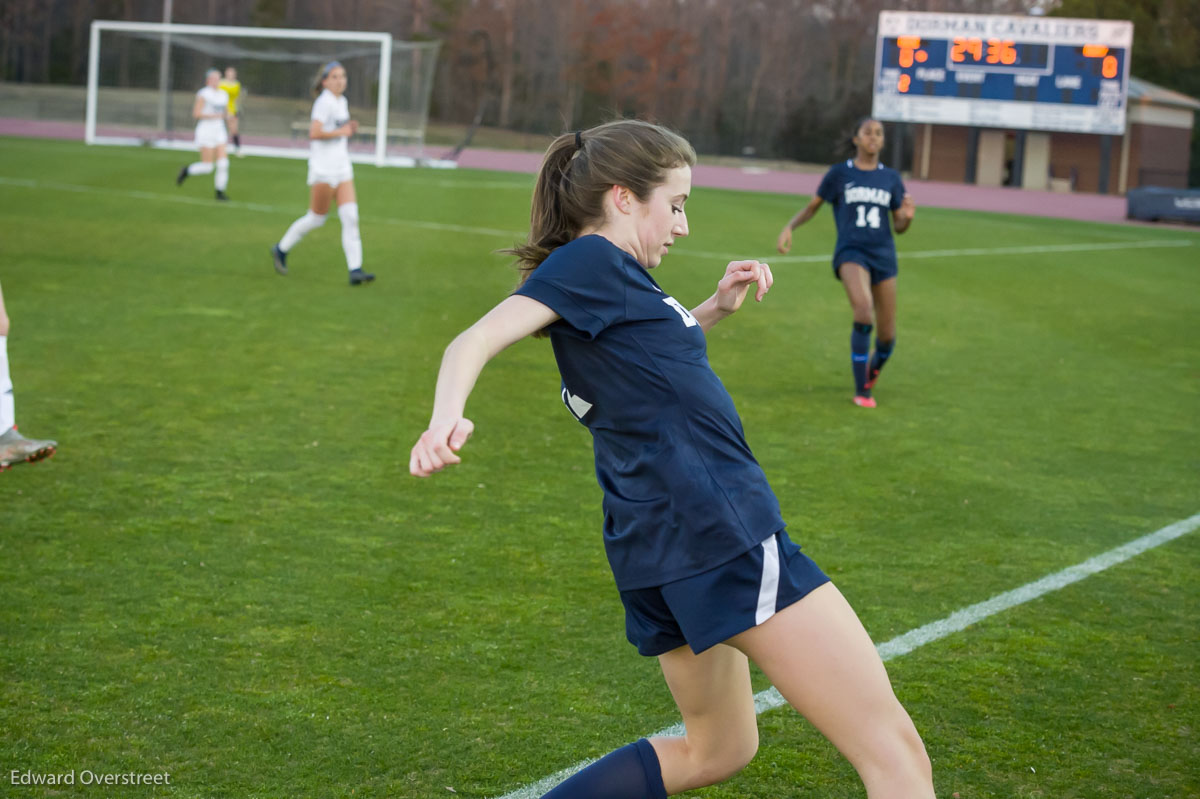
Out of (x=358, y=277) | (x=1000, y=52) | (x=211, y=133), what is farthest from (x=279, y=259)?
(x=1000, y=52)

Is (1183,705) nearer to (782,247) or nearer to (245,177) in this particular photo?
(782,247)

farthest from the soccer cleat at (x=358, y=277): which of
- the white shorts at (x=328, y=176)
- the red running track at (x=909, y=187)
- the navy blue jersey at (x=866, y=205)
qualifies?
the red running track at (x=909, y=187)

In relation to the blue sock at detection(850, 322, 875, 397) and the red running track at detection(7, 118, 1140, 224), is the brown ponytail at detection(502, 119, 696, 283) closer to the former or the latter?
the blue sock at detection(850, 322, 875, 397)

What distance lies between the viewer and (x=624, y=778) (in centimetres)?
279

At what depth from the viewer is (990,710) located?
4102 millimetres

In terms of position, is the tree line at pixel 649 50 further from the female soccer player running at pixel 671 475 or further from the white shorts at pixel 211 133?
the female soccer player running at pixel 671 475

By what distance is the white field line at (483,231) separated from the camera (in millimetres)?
19094

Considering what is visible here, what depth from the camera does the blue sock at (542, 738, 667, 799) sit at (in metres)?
2.79

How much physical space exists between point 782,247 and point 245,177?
2237cm

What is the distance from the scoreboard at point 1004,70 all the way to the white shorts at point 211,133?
24.0 meters

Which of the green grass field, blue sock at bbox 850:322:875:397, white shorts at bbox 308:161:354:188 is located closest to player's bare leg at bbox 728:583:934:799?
the green grass field

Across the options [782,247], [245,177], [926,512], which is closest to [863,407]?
[782,247]

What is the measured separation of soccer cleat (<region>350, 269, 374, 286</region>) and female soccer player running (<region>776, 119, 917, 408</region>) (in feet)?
19.3

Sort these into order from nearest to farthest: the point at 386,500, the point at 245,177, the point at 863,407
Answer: the point at 386,500 < the point at 863,407 < the point at 245,177
